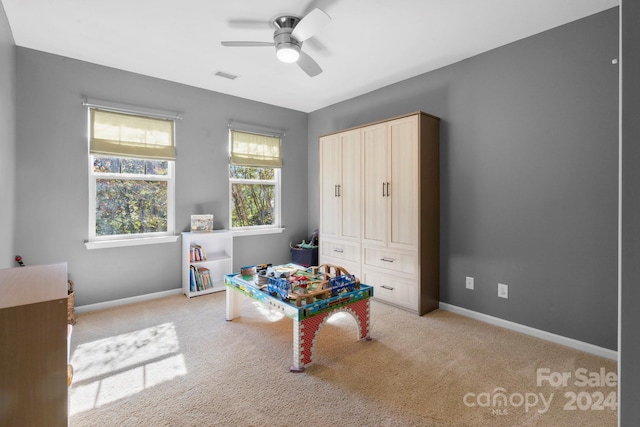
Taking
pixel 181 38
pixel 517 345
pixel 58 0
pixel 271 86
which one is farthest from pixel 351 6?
pixel 517 345

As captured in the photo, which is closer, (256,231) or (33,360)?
(33,360)

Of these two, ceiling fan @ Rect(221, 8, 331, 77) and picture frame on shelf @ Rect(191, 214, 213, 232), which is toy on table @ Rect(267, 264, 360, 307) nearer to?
picture frame on shelf @ Rect(191, 214, 213, 232)

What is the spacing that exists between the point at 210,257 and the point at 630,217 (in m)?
4.03

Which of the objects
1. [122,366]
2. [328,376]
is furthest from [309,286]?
[122,366]

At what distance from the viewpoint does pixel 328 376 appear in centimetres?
213

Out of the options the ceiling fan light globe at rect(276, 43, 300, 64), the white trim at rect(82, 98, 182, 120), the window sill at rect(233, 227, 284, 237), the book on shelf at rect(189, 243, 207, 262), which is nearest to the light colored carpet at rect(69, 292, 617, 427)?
the book on shelf at rect(189, 243, 207, 262)

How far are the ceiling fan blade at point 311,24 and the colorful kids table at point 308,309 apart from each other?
77.5 inches

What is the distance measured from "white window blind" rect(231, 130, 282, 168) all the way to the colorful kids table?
2.00 metres

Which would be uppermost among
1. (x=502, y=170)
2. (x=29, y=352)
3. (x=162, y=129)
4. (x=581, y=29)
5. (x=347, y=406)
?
(x=581, y=29)

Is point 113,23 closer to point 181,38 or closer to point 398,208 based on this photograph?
point 181,38

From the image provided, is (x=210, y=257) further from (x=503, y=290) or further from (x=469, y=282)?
(x=503, y=290)

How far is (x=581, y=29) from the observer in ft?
8.08

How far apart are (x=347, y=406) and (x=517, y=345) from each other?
64.4 inches

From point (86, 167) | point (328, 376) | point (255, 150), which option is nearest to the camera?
point (328, 376)
